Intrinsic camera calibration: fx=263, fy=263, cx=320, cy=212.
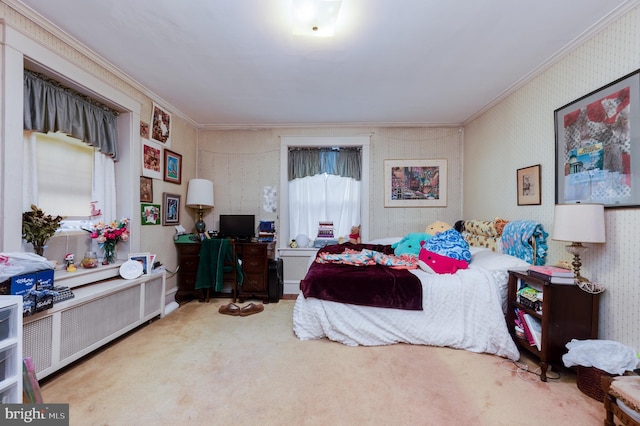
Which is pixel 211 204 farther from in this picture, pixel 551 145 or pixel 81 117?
pixel 551 145

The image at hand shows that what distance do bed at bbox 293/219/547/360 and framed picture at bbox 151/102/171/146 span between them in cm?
255

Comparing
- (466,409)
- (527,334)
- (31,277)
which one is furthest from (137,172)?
(527,334)

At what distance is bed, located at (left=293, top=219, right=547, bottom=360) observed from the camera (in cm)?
226

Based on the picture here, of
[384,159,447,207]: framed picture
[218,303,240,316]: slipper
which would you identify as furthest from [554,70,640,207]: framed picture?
[218,303,240,316]: slipper

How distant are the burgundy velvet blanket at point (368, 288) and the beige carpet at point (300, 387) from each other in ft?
1.32

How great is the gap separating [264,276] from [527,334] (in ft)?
9.14

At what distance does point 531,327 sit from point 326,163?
320 cm

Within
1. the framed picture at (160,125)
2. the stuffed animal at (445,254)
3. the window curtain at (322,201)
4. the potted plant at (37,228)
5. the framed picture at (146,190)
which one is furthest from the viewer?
the window curtain at (322,201)

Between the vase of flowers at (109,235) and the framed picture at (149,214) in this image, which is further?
the framed picture at (149,214)

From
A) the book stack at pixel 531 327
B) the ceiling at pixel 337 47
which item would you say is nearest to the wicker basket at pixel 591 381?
the book stack at pixel 531 327

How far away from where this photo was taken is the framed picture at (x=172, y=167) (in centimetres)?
337

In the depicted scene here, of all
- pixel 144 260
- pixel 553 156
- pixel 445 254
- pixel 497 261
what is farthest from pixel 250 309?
pixel 553 156

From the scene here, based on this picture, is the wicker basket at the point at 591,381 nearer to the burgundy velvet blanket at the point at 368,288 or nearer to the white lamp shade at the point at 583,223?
the white lamp shade at the point at 583,223

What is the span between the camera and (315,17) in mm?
1818
